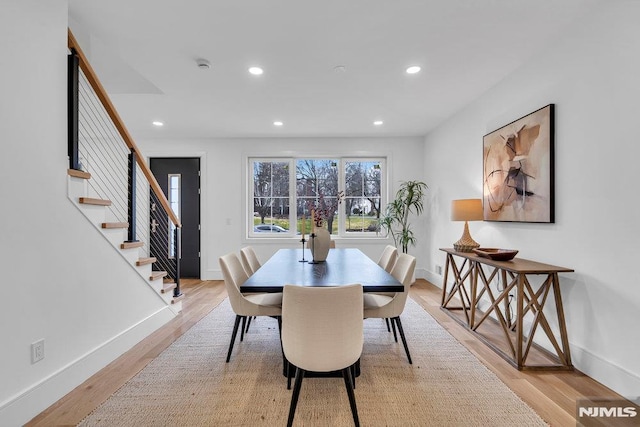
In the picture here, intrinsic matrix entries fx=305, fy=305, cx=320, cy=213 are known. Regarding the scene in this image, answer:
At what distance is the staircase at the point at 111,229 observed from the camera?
209 cm

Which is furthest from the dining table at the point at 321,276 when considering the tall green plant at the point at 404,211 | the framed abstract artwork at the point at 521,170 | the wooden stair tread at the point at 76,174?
the tall green plant at the point at 404,211

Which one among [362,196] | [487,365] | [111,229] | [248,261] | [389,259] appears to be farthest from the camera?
[362,196]

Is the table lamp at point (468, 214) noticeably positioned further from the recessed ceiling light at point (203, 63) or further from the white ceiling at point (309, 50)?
the recessed ceiling light at point (203, 63)

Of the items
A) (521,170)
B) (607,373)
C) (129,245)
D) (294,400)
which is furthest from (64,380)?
(521,170)

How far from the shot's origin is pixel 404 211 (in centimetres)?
515

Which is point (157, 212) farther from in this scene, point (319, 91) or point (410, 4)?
point (410, 4)

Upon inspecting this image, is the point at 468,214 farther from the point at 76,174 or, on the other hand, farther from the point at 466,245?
the point at 76,174

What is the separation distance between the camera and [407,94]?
A: 135 inches

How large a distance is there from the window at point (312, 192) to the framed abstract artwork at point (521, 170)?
2333 millimetres

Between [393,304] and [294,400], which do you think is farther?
[393,304]

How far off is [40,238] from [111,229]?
676 mm

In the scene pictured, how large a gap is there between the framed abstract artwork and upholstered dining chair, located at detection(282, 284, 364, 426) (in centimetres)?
197

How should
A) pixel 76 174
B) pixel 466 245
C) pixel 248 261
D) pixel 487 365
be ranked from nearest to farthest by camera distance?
pixel 76 174 < pixel 487 365 < pixel 248 261 < pixel 466 245

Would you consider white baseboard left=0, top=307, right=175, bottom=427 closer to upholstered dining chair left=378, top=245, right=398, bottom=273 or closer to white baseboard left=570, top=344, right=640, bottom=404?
upholstered dining chair left=378, top=245, right=398, bottom=273
